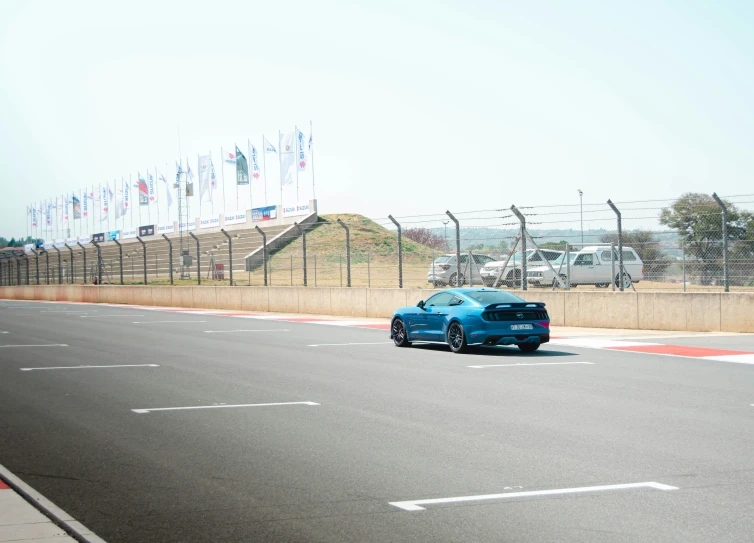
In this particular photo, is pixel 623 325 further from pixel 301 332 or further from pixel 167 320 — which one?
pixel 167 320

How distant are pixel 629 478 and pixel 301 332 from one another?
16.9 m

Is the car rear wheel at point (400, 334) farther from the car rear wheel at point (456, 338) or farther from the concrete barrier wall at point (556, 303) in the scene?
the concrete barrier wall at point (556, 303)

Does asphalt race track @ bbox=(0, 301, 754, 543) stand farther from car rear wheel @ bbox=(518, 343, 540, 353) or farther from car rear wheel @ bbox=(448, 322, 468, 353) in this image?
car rear wheel @ bbox=(518, 343, 540, 353)

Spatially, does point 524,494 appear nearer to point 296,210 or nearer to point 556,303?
point 556,303

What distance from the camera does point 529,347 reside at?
17375 millimetres

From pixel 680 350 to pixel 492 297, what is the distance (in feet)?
11.5

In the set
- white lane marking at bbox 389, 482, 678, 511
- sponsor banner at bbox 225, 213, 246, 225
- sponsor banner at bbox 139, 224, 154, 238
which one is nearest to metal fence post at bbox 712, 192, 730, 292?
white lane marking at bbox 389, 482, 678, 511

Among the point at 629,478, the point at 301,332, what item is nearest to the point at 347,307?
the point at 301,332

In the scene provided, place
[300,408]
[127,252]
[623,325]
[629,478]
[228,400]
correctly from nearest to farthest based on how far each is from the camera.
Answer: [629,478], [300,408], [228,400], [623,325], [127,252]

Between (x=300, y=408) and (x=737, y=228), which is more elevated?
(x=737, y=228)

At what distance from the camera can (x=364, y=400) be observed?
10906 millimetres

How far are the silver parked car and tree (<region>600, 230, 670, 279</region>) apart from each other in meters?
4.53

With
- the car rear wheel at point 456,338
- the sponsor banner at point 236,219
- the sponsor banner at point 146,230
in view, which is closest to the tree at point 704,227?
the car rear wheel at point 456,338

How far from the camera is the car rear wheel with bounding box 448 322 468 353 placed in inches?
660
